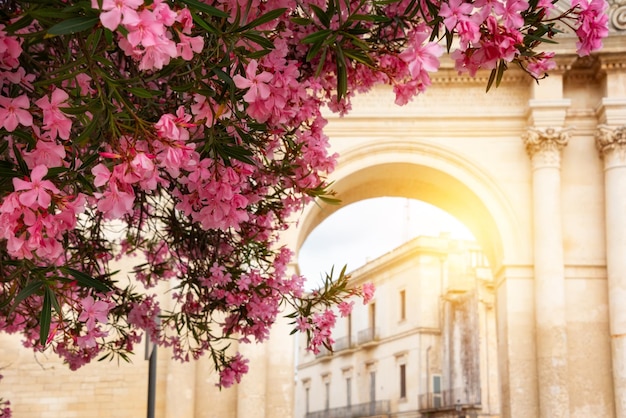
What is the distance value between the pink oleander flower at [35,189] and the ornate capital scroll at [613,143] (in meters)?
14.3

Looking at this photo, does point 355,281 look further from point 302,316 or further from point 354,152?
point 302,316

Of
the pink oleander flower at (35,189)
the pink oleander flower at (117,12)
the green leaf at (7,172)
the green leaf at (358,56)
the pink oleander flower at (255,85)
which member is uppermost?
the green leaf at (358,56)

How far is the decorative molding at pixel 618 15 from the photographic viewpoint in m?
16.4

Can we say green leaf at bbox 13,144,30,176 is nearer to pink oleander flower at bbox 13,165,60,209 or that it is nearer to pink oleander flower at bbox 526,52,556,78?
pink oleander flower at bbox 13,165,60,209

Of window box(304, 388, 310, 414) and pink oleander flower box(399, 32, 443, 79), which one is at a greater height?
pink oleander flower box(399, 32, 443, 79)

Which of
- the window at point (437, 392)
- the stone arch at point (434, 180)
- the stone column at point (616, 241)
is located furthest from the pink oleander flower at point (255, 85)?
the window at point (437, 392)

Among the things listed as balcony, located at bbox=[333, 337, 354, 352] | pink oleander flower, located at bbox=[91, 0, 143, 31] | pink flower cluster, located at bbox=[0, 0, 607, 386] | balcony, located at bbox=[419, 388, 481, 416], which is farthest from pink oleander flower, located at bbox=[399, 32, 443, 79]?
balcony, located at bbox=[333, 337, 354, 352]

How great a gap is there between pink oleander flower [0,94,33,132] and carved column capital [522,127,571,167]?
13885 millimetres

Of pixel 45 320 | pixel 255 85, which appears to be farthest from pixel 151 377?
pixel 45 320

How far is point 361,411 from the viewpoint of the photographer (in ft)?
131

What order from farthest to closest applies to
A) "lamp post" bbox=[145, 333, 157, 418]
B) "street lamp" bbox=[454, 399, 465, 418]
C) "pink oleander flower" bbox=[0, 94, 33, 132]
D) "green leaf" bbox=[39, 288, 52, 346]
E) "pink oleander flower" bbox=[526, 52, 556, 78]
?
"street lamp" bbox=[454, 399, 465, 418]
"lamp post" bbox=[145, 333, 157, 418]
"pink oleander flower" bbox=[526, 52, 556, 78]
"pink oleander flower" bbox=[0, 94, 33, 132]
"green leaf" bbox=[39, 288, 52, 346]

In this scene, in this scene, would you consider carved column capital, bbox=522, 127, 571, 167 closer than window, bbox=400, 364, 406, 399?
Yes

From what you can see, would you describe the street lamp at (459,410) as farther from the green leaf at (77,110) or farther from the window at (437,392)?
the green leaf at (77,110)

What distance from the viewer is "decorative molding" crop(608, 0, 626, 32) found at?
1639 cm
